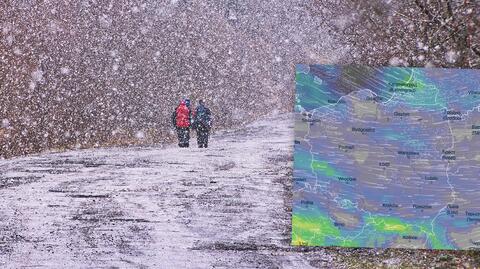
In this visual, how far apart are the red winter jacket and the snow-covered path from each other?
17 cm

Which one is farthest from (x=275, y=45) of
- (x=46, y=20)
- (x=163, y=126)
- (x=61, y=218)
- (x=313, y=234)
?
(x=61, y=218)

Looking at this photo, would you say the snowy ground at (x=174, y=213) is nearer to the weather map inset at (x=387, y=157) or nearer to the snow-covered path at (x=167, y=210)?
the snow-covered path at (x=167, y=210)

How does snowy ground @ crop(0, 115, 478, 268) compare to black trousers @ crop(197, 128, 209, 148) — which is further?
black trousers @ crop(197, 128, 209, 148)

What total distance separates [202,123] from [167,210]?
22.9 inches

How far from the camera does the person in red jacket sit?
11.5ft

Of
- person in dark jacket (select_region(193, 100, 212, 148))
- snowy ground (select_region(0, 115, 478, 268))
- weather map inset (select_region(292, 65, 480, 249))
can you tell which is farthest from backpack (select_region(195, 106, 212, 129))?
weather map inset (select_region(292, 65, 480, 249))

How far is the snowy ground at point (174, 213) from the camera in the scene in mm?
3426

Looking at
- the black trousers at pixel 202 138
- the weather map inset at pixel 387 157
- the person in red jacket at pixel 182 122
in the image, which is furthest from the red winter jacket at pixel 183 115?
the weather map inset at pixel 387 157

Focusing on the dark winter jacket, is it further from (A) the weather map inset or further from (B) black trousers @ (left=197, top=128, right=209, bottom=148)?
(A) the weather map inset

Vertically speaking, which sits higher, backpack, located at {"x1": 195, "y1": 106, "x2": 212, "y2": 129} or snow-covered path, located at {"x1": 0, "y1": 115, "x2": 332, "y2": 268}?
backpack, located at {"x1": 195, "y1": 106, "x2": 212, "y2": 129}

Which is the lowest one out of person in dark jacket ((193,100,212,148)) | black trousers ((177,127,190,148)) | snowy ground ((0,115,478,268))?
snowy ground ((0,115,478,268))

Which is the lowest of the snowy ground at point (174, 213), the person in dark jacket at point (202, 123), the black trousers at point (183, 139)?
the snowy ground at point (174, 213)

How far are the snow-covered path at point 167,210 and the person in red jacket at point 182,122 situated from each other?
2.9 inches

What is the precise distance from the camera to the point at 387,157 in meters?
3.40
